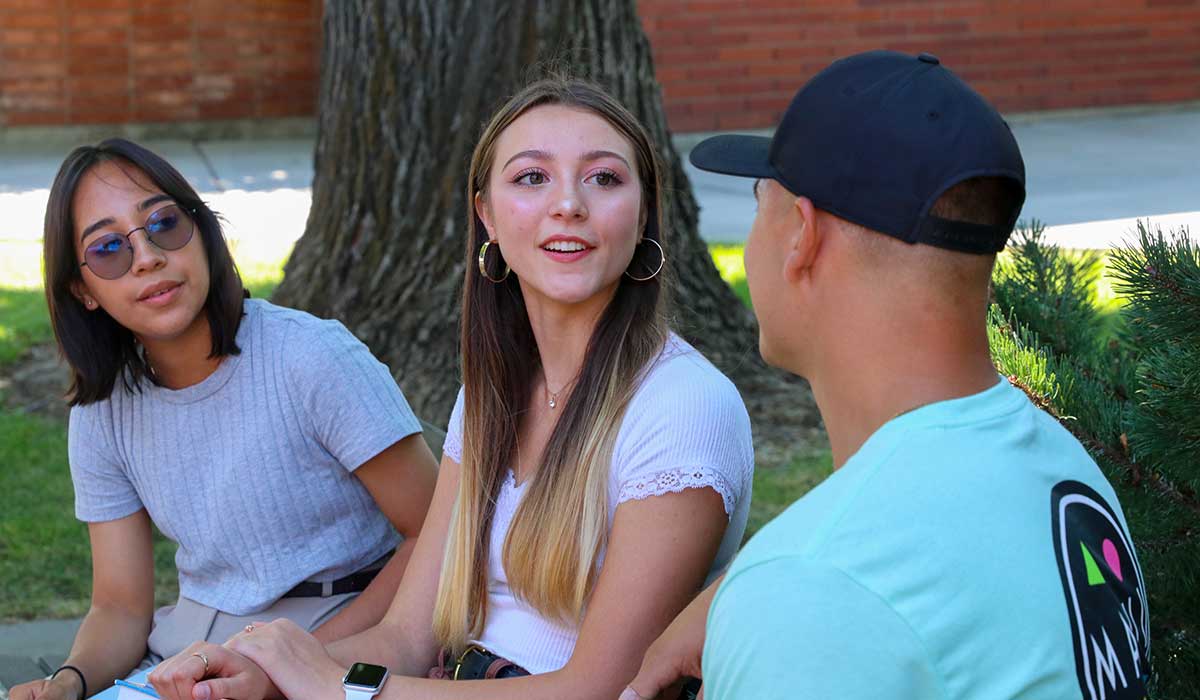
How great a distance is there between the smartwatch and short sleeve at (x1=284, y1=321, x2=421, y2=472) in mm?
574

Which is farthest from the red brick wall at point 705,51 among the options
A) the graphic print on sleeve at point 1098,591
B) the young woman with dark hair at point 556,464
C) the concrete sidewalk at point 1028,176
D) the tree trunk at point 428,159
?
the graphic print on sleeve at point 1098,591

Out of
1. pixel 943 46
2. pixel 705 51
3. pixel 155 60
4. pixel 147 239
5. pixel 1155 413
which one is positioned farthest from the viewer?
pixel 943 46

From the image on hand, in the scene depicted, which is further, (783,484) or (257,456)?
(783,484)

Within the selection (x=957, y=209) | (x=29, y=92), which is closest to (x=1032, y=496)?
(x=957, y=209)

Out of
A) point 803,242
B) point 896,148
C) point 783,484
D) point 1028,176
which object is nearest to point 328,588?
point 803,242

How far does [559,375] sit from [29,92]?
11.2 metres

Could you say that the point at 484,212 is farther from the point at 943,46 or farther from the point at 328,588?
the point at 943,46

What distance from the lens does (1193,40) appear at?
1332 cm

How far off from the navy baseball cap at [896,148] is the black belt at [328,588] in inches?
66.7

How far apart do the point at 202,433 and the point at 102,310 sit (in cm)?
35

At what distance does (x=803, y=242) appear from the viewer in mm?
1575

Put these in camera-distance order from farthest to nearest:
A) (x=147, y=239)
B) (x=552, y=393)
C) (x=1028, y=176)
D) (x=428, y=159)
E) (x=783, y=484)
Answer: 1. (x=1028, y=176)
2. (x=428, y=159)
3. (x=783, y=484)
4. (x=147, y=239)
5. (x=552, y=393)

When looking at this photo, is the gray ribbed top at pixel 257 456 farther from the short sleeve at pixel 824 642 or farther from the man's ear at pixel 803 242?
the short sleeve at pixel 824 642

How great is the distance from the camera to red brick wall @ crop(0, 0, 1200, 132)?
12.4 m
